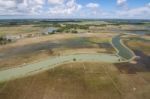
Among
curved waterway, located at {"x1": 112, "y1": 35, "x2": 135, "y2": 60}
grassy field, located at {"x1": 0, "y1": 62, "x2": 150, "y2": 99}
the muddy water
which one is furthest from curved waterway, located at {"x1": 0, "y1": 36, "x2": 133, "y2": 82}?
the muddy water

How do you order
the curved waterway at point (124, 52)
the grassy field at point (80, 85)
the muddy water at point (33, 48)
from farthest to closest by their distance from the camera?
1. the muddy water at point (33, 48)
2. the curved waterway at point (124, 52)
3. the grassy field at point (80, 85)

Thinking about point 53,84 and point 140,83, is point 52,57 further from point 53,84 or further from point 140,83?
point 140,83

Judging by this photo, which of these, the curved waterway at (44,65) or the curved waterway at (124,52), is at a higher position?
the curved waterway at (124,52)

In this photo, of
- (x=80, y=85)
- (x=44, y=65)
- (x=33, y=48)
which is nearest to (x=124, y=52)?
(x=44, y=65)

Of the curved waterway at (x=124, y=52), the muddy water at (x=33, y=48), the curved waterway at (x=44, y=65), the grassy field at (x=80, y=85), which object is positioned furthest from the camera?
the muddy water at (x=33, y=48)

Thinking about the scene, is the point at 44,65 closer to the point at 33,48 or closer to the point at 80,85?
the point at 80,85

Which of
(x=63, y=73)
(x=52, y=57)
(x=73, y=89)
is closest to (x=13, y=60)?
(x=52, y=57)

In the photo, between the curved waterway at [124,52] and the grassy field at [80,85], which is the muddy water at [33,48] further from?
the grassy field at [80,85]

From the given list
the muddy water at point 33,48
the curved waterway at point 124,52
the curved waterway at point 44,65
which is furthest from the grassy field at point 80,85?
the muddy water at point 33,48
